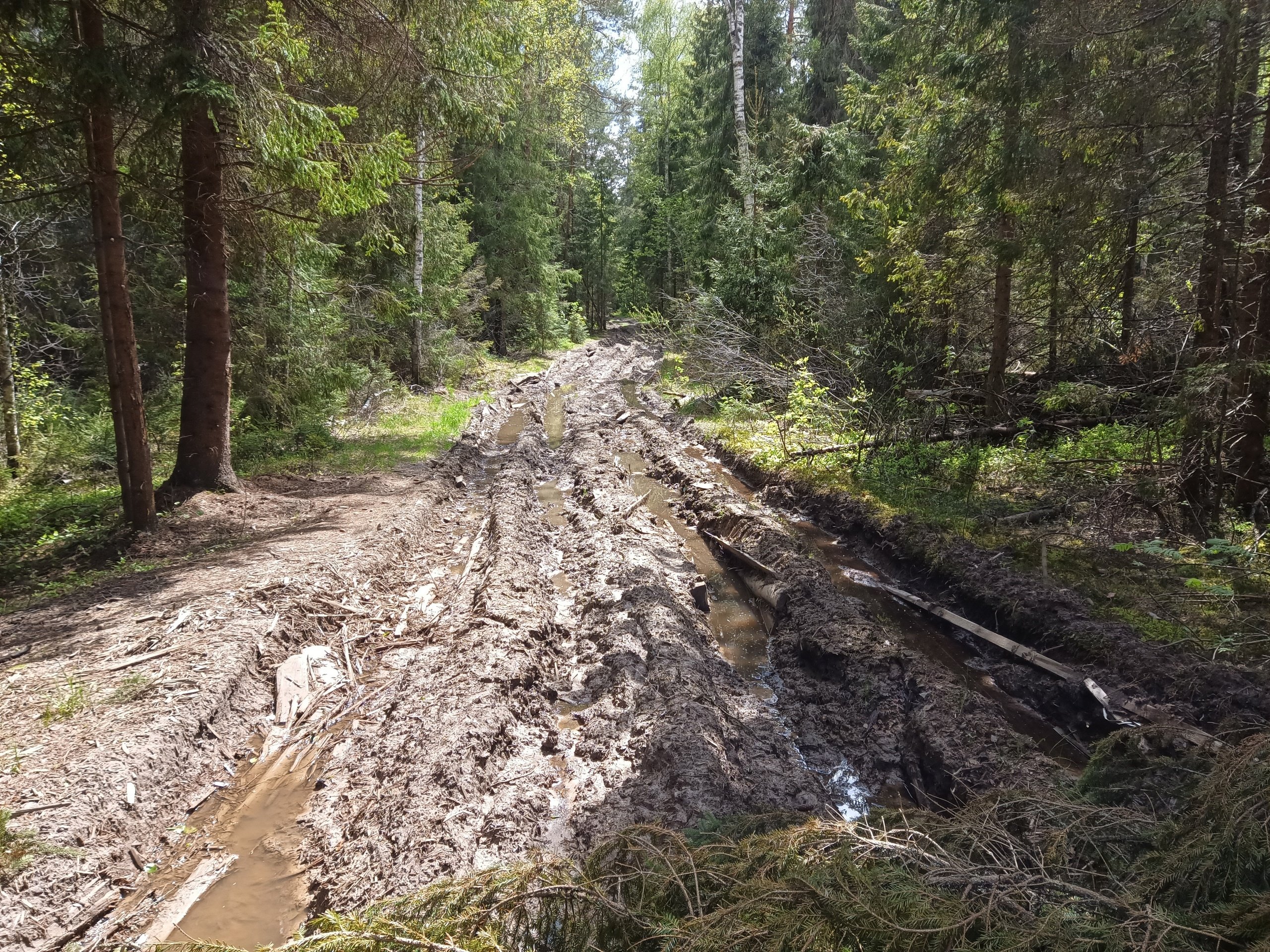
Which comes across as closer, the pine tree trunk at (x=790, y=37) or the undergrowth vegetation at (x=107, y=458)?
the undergrowth vegetation at (x=107, y=458)

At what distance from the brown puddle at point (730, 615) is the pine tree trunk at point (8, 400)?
10642mm

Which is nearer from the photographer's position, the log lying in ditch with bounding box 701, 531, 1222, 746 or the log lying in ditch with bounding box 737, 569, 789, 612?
the log lying in ditch with bounding box 701, 531, 1222, 746

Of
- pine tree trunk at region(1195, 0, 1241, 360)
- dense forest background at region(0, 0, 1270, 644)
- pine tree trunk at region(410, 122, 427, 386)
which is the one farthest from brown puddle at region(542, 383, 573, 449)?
pine tree trunk at region(1195, 0, 1241, 360)

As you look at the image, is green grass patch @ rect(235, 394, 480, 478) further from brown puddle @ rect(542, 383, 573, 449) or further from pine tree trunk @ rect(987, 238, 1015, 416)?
pine tree trunk @ rect(987, 238, 1015, 416)

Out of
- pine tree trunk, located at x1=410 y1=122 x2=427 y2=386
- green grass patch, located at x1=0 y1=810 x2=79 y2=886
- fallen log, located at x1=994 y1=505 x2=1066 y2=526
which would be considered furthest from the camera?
pine tree trunk, located at x1=410 y1=122 x2=427 y2=386

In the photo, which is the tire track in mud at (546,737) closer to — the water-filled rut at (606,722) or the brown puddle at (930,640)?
the water-filled rut at (606,722)

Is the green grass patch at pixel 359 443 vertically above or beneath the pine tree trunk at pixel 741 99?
beneath

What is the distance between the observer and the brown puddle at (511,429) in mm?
17891

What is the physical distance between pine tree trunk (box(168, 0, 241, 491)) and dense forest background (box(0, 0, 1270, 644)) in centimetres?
4

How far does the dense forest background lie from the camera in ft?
23.6

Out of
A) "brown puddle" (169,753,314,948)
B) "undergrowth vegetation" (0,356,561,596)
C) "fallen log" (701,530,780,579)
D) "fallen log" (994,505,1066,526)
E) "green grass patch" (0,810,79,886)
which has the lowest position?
"brown puddle" (169,753,314,948)

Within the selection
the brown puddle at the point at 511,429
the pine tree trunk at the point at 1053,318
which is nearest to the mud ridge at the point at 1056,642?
the pine tree trunk at the point at 1053,318

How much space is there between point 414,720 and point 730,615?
4317 millimetres

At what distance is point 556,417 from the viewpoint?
71.3 feet
